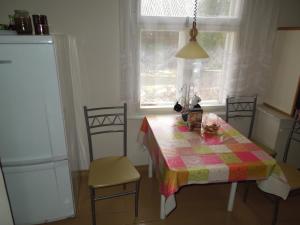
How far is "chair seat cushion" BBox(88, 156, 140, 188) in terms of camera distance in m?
1.86

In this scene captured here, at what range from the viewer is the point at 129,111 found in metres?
2.54

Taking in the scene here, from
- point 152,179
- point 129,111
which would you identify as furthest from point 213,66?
point 152,179

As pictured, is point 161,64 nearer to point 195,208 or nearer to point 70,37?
point 70,37

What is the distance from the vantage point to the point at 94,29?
2.23 m

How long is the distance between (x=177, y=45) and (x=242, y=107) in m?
1.18

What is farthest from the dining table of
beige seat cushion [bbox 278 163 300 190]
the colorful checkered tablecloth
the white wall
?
the white wall

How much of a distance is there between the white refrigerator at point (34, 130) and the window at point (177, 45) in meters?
1.02

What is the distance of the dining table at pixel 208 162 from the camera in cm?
153

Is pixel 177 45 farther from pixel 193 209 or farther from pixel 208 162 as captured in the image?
pixel 193 209

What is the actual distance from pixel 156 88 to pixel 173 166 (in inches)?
50.5

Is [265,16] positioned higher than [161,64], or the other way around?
[265,16]

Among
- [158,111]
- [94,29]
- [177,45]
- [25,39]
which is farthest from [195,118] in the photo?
[25,39]

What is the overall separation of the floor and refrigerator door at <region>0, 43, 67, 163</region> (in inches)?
31.2

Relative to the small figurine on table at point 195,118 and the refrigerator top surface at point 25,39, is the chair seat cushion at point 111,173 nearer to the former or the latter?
the small figurine on table at point 195,118
